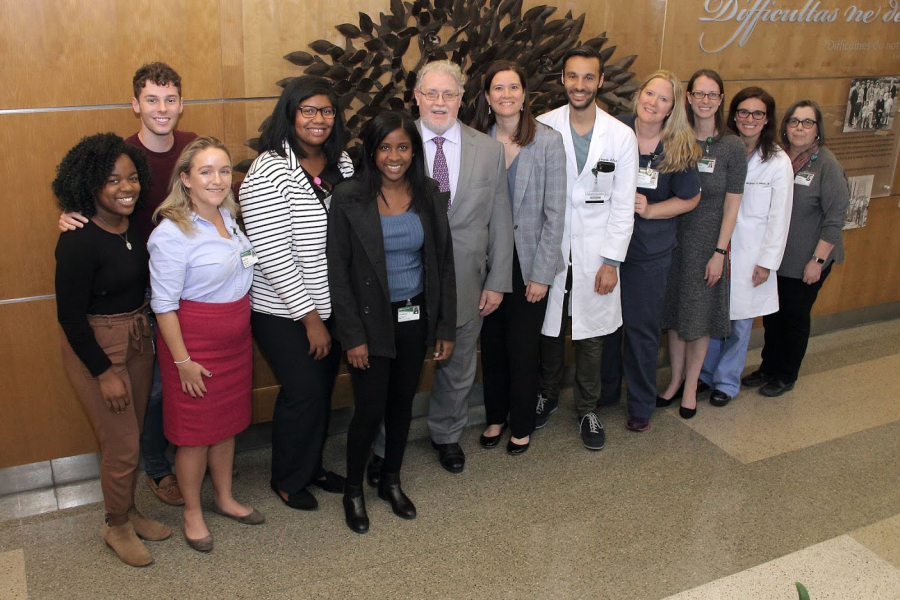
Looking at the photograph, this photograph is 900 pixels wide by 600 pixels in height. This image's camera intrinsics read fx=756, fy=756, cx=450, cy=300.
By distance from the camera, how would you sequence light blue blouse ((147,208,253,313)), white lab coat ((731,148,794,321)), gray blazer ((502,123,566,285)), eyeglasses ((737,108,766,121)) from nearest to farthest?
light blue blouse ((147,208,253,313))
gray blazer ((502,123,566,285))
eyeglasses ((737,108,766,121))
white lab coat ((731,148,794,321))

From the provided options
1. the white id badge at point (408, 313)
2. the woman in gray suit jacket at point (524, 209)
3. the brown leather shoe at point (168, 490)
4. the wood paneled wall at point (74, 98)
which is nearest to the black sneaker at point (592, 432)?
the woman in gray suit jacket at point (524, 209)

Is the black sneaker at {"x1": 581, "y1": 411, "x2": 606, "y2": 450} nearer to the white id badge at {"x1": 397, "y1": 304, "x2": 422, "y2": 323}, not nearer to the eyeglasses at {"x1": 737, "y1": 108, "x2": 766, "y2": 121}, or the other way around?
the white id badge at {"x1": 397, "y1": 304, "x2": 422, "y2": 323}

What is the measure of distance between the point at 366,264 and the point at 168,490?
54.0 inches

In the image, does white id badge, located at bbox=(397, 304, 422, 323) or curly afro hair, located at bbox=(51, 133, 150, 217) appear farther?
white id badge, located at bbox=(397, 304, 422, 323)

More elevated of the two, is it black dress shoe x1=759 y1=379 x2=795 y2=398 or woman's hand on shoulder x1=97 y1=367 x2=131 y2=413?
woman's hand on shoulder x1=97 y1=367 x2=131 y2=413

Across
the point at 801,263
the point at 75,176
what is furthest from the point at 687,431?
the point at 75,176

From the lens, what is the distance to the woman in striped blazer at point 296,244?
2.75 m

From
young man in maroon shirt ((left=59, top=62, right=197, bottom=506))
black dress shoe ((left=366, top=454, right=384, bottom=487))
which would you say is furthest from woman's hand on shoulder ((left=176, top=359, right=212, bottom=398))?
black dress shoe ((left=366, top=454, right=384, bottom=487))

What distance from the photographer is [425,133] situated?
10.2ft

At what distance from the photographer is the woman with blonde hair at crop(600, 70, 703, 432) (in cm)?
354

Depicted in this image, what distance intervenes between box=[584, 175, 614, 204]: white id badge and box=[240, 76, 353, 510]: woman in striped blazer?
1.16m

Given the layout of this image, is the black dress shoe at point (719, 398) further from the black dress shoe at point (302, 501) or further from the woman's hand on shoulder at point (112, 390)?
the woman's hand on shoulder at point (112, 390)

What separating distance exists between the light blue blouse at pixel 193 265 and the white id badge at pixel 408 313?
0.61 m

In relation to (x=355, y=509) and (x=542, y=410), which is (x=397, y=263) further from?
(x=542, y=410)
